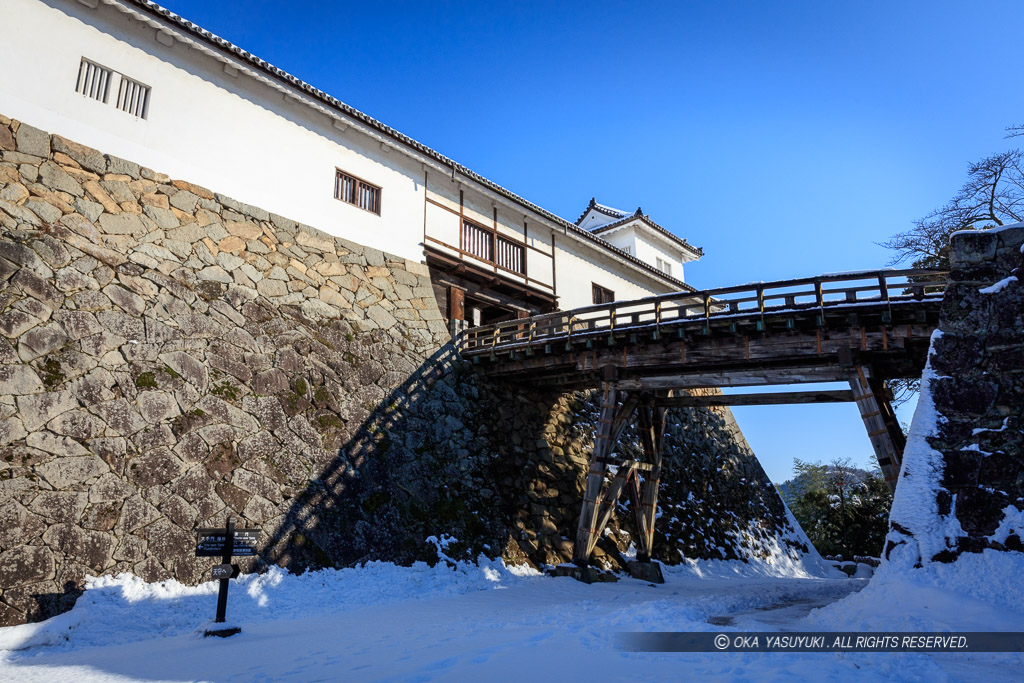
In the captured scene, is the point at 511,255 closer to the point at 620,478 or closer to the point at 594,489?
the point at 620,478

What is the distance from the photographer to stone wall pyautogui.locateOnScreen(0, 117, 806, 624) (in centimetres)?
928

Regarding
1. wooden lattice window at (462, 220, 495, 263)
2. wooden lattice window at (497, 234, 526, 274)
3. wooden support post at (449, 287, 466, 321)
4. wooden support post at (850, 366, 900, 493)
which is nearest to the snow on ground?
wooden support post at (850, 366, 900, 493)

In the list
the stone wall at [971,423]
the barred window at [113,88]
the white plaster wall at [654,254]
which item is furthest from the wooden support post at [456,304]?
the white plaster wall at [654,254]

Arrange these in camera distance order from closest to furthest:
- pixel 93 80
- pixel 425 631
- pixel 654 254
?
pixel 425 631
pixel 93 80
pixel 654 254

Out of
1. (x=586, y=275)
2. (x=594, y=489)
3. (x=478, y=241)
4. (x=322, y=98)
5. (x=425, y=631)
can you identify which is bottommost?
(x=425, y=631)

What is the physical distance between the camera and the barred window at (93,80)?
12.8 m

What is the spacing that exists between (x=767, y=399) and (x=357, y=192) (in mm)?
12457

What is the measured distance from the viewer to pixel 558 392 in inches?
765

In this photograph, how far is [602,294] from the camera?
24.9 metres

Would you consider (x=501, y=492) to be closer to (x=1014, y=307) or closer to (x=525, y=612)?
(x=525, y=612)

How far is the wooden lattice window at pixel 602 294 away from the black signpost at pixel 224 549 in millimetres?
17801

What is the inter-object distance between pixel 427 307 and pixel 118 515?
32.5 ft

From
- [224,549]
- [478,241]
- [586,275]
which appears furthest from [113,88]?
[586,275]

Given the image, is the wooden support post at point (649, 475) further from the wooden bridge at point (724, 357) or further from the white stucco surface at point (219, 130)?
the white stucco surface at point (219, 130)
